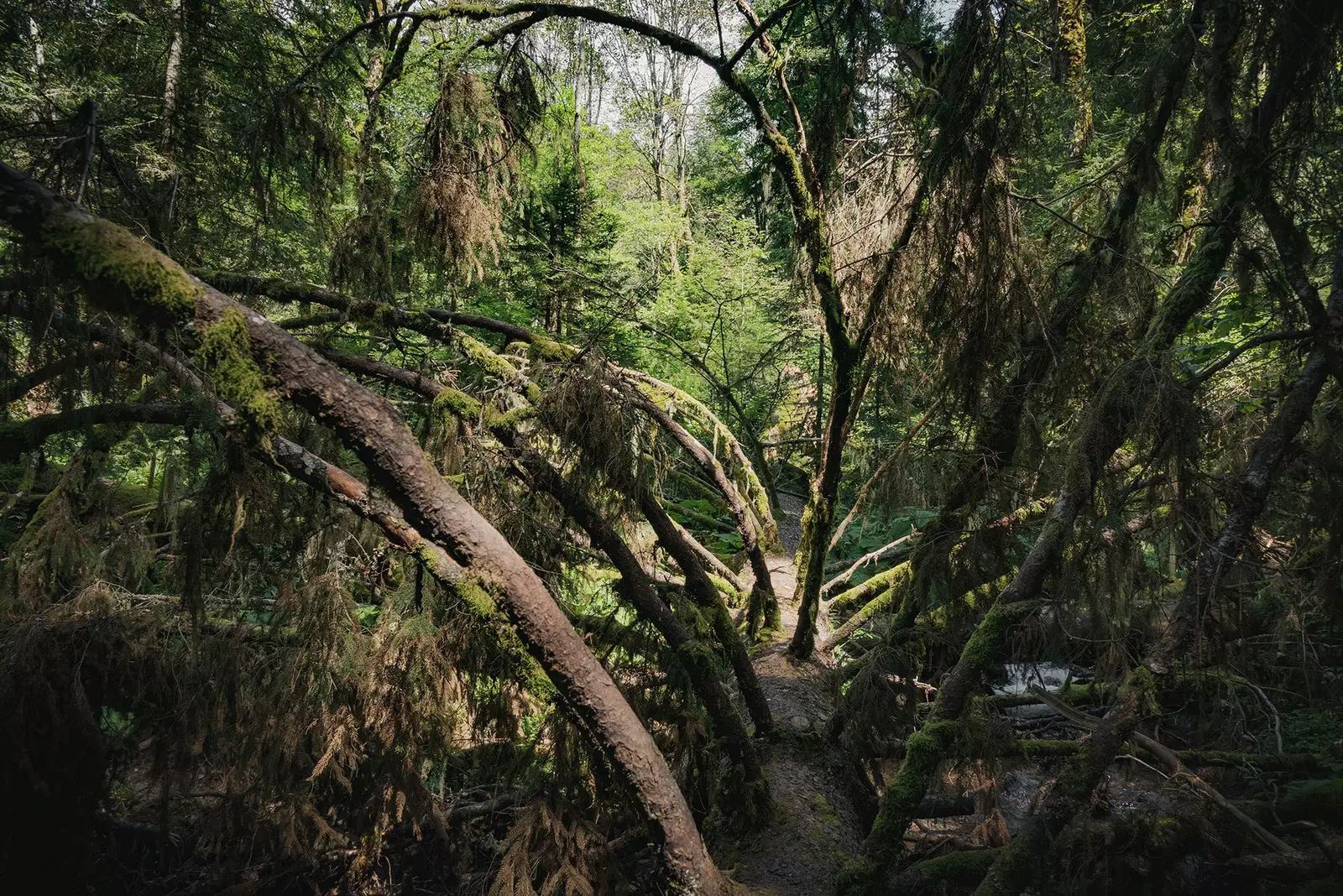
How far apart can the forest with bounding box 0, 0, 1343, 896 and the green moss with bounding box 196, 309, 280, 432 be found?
0.7 inches

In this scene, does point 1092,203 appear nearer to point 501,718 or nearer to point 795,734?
point 795,734

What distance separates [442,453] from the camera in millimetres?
3359

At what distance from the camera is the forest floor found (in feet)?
11.8

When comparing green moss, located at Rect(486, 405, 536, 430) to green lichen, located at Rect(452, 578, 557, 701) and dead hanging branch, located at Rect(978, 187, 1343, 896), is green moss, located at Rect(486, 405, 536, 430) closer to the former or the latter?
green lichen, located at Rect(452, 578, 557, 701)

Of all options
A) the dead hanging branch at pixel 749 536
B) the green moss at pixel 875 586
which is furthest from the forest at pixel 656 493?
the green moss at pixel 875 586

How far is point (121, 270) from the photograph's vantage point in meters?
2.09

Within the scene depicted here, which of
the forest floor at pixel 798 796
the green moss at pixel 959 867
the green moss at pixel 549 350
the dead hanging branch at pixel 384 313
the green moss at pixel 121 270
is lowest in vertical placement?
the green moss at pixel 959 867

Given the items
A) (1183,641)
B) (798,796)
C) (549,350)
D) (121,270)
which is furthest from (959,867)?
(121,270)

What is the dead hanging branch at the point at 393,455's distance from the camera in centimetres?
207

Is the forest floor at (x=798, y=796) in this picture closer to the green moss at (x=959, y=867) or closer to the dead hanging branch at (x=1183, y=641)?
the green moss at (x=959, y=867)

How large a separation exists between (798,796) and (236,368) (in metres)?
3.71

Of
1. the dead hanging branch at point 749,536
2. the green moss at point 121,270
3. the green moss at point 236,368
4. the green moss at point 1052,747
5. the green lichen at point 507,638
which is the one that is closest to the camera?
the green moss at point 121,270

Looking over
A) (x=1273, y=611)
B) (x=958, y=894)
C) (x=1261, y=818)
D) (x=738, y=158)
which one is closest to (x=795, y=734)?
(x=958, y=894)

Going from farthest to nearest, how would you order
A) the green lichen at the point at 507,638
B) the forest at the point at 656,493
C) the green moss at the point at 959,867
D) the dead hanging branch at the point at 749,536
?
the dead hanging branch at the point at 749,536
the green moss at the point at 959,867
the forest at the point at 656,493
the green lichen at the point at 507,638
